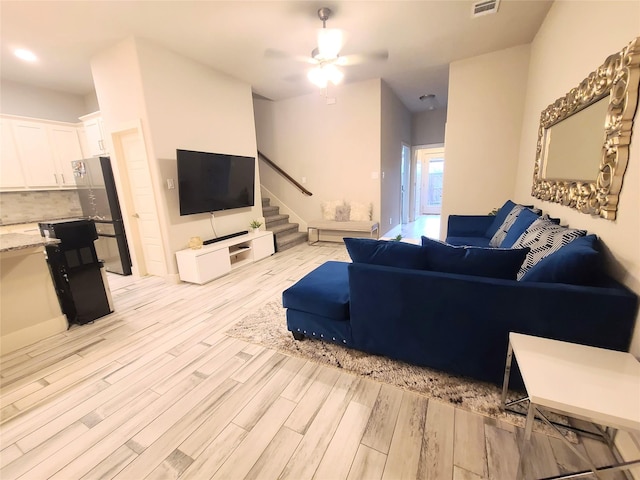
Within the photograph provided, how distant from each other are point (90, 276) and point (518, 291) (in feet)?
11.6

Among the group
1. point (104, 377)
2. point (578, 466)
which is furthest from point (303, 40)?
point (578, 466)

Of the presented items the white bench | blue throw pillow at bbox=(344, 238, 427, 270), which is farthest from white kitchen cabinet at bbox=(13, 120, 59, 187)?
blue throw pillow at bbox=(344, 238, 427, 270)

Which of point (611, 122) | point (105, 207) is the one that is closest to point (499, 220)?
point (611, 122)

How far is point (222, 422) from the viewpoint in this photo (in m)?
1.47

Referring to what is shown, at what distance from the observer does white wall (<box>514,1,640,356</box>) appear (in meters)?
1.31

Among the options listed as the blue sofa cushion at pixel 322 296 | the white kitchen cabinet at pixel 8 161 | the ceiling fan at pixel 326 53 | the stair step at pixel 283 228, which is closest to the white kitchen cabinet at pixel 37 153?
the white kitchen cabinet at pixel 8 161

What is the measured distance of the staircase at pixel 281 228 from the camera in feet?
16.9

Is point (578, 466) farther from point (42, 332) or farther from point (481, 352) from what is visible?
point (42, 332)

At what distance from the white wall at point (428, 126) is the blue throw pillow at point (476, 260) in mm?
6371

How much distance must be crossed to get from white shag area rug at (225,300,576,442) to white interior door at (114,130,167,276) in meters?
2.07

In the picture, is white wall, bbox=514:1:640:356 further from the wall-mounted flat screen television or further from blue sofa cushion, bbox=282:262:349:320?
the wall-mounted flat screen television

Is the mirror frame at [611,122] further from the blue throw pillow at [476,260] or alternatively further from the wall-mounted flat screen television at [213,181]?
the wall-mounted flat screen television at [213,181]

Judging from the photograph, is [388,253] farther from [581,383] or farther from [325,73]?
[325,73]

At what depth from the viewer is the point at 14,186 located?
404 centimetres
